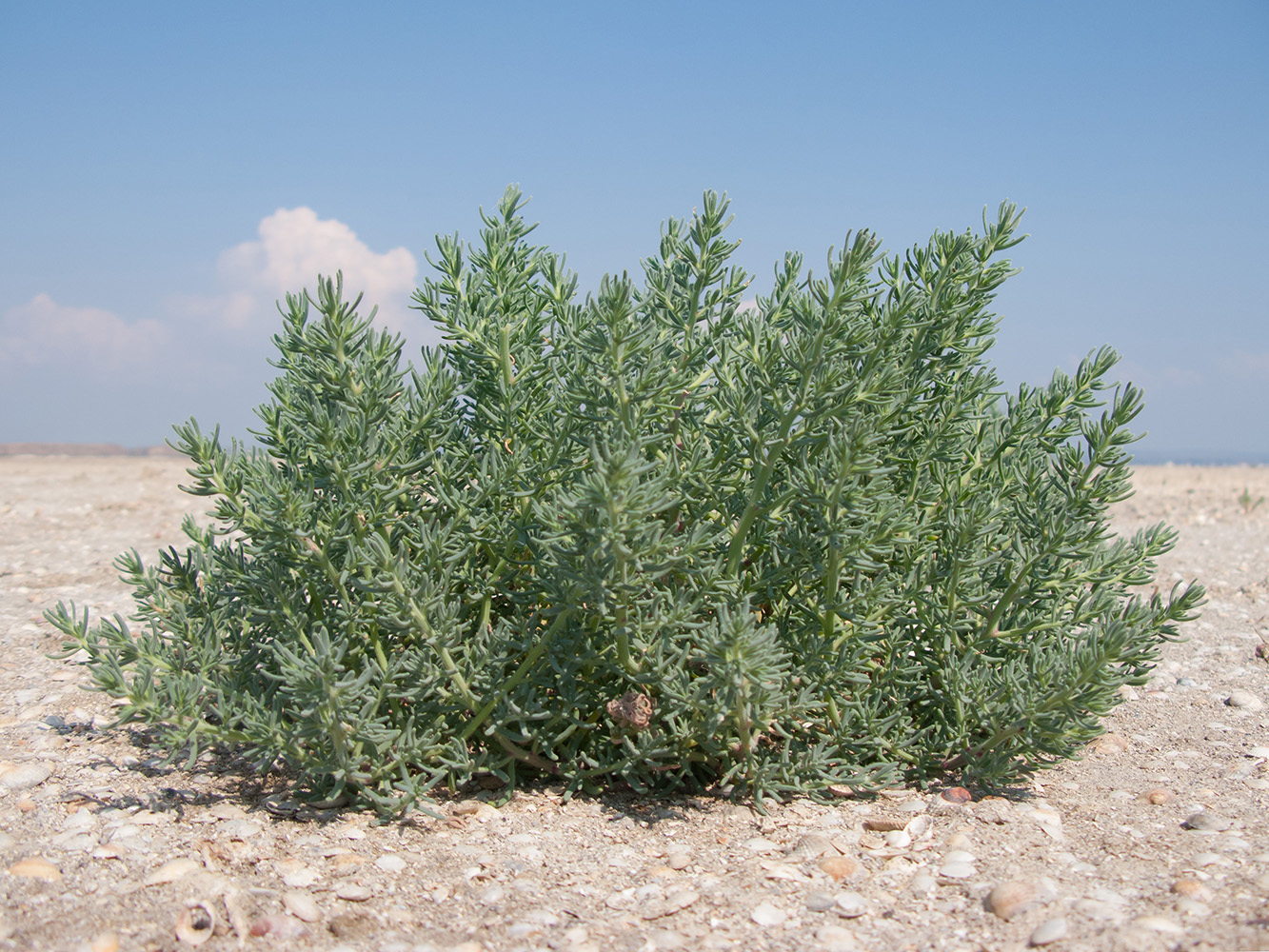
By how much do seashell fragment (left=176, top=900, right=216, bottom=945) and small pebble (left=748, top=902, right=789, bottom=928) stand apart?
142cm

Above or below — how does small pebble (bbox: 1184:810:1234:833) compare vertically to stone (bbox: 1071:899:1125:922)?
above

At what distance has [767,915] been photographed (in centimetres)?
261

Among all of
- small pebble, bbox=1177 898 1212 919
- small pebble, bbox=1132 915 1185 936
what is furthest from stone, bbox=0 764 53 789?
small pebble, bbox=1177 898 1212 919

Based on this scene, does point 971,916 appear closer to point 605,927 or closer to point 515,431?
point 605,927

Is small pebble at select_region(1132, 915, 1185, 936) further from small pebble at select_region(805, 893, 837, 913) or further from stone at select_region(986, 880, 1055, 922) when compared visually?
small pebble at select_region(805, 893, 837, 913)

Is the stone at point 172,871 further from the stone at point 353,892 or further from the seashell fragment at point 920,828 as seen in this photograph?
the seashell fragment at point 920,828

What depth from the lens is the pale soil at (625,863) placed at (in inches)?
98.7

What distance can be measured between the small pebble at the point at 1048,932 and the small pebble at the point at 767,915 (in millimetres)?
620

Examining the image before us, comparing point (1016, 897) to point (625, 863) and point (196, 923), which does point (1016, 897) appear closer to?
point (625, 863)

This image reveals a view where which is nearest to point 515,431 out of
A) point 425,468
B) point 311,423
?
point 425,468

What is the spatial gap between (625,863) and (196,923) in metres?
1.18

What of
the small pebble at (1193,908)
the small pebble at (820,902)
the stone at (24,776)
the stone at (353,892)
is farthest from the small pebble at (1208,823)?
the stone at (24,776)

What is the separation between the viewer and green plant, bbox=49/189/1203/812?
9.05 ft

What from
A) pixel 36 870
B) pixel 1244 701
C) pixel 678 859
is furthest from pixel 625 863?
pixel 1244 701
